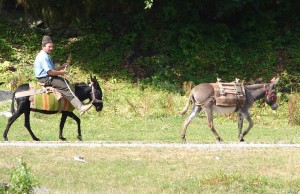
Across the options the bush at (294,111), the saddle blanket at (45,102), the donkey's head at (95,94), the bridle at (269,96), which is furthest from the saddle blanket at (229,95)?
the bush at (294,111)

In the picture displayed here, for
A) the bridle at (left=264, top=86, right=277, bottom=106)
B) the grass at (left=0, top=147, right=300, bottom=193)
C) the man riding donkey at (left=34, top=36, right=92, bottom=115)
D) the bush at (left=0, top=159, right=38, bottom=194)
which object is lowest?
the grass at (left=0, top=147, right=300, bottom=193)

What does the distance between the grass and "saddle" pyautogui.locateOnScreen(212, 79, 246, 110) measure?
2.77 m

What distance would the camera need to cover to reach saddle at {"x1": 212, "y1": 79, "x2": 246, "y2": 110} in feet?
62.1

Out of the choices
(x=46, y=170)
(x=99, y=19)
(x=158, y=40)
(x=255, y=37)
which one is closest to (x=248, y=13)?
(x=255, y=37)

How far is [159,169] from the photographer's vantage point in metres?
14.7

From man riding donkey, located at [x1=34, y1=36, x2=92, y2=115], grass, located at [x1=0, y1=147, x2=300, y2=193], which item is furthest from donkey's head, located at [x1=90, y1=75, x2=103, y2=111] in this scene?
grass, located at [x1=0, y1=147, x2=300, y2=193]

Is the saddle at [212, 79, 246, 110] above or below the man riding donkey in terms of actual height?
below

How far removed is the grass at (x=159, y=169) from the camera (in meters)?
13.2

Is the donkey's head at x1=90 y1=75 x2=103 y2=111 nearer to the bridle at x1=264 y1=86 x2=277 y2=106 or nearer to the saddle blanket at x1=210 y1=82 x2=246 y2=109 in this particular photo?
the saddle blanket at x1=210 y1=82 x2=246 y2=109

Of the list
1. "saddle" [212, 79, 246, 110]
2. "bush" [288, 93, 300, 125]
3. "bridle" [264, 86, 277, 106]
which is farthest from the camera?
"bush" [288, 93, 300, 125]

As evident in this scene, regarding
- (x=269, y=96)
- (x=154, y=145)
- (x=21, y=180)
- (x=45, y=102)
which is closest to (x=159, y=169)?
(x=154, y=145)

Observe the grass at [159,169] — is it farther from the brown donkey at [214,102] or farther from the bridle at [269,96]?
the bridle at [269,96]

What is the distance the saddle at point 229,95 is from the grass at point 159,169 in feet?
9.10

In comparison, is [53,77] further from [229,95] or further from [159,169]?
[159,169]
